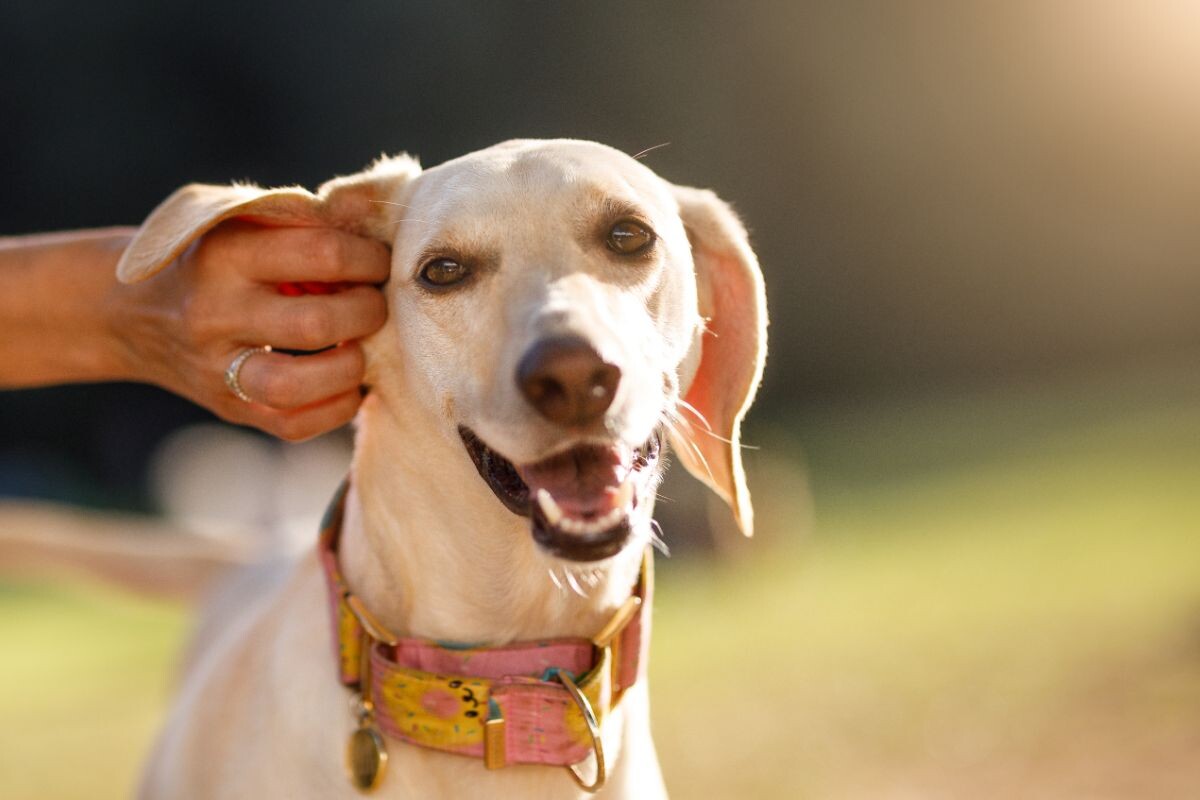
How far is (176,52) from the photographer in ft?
28.0

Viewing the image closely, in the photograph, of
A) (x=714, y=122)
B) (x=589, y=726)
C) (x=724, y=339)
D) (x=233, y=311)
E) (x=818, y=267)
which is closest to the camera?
(x=589, y=726)

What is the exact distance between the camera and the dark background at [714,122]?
834 cm

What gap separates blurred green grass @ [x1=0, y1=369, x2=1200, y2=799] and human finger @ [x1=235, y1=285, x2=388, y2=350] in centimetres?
194

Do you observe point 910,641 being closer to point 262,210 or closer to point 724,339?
point 724,339

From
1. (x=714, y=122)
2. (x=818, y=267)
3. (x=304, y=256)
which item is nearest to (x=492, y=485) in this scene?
(x=304, y=256)

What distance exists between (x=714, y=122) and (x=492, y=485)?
7422 millimetres

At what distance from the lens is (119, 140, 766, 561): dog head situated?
1.72 m

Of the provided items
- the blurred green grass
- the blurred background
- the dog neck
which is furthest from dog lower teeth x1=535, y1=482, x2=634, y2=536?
the blurred background

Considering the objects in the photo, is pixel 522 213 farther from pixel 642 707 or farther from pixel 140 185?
pixel 140 185

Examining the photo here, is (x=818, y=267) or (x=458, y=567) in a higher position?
(x=458, y=567)

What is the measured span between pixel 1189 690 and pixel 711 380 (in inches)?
95.4

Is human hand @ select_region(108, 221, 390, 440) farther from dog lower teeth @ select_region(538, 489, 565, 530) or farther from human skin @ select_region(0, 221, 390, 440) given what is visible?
dog lower teeth @ select_region(538, 489, 565, 530)

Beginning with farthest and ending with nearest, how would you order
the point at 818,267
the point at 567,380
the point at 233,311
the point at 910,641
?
the point at 818,267 → the point at 910,641 → the point at 233,311 → the point at 567,380

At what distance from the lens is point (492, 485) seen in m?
1.86
